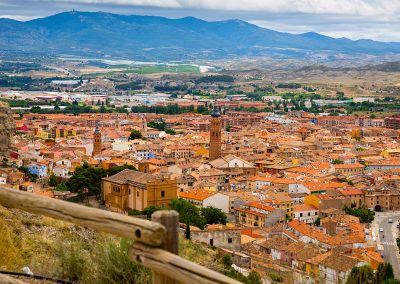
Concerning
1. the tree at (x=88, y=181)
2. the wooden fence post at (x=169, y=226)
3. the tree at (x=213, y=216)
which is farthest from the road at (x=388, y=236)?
the wooden fence post at (x=169, y=226)

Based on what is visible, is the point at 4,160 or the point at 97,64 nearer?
the point at 4,160

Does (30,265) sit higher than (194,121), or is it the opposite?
(30,265)

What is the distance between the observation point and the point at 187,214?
16.3 m

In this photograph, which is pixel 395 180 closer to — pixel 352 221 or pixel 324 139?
pixel 352 221

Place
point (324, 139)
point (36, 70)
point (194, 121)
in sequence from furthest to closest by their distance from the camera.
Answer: point (36, 70) → point (194, 121) → point (324, 139)

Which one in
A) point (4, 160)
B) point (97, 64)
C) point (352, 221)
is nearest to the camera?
point (352, 221)

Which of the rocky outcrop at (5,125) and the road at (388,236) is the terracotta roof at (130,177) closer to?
the rocky outcrop at (5,125)

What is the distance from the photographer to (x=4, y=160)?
23.6 m

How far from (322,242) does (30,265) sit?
12.9 m

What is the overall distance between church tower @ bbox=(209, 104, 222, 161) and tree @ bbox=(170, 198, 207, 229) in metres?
11.5

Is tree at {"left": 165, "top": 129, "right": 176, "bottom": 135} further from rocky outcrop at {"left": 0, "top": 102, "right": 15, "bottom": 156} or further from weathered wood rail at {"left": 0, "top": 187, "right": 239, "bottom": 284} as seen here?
weathered wood rail at {"left": 0, "top": 187, "right": 239, "bottom": 284}

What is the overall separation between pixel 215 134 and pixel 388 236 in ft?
37.8

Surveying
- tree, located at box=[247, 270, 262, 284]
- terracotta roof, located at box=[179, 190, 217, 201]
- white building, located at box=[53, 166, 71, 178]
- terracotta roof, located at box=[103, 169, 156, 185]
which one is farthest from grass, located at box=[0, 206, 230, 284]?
white building, located at box=[53, 166, 71, 178]

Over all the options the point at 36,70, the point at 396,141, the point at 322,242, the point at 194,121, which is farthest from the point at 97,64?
the point at 322,242
